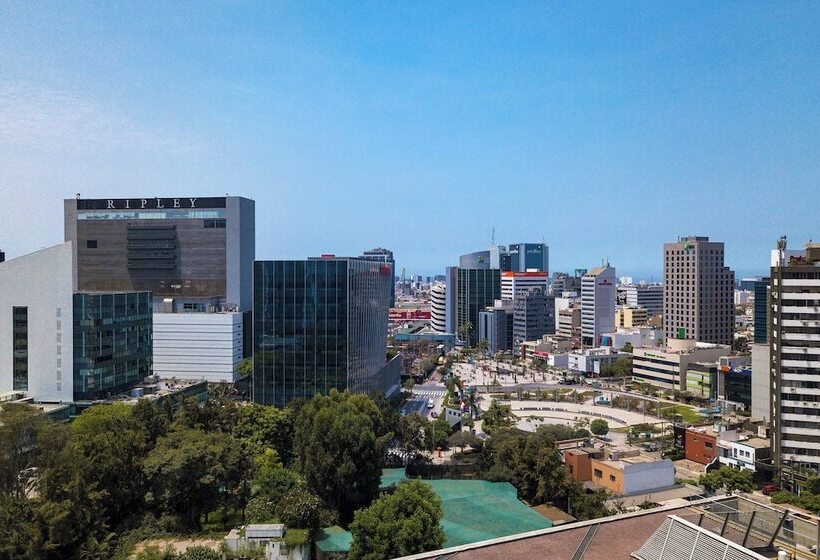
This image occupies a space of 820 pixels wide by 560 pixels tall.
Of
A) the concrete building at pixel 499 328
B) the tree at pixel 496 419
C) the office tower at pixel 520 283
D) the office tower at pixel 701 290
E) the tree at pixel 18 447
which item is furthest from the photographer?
the office tower at pixel 520 283

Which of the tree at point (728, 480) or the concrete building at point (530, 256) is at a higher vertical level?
the concrete building at point (530, 256)

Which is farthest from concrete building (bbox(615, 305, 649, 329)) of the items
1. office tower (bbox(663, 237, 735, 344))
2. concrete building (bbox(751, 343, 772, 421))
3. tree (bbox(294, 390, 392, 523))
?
tree (bbox(294, 390, 392, 523))

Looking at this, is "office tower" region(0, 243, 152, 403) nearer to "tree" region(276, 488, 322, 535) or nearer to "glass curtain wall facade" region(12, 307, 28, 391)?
"glass curtain wall facade" region(12, 307, 28, 391)

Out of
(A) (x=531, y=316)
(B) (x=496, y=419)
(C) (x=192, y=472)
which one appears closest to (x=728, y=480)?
(B) (x=496, y=419)

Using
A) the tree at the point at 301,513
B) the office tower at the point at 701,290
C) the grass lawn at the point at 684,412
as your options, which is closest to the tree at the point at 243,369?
the tree at the point at 301,513

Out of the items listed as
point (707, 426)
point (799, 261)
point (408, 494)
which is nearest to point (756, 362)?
point (707, 426)

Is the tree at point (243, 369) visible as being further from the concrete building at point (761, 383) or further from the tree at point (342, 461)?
the concrete building at point (761, 383)

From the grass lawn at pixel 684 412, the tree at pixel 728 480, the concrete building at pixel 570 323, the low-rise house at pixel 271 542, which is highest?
the concrete building at pixel 570 323
